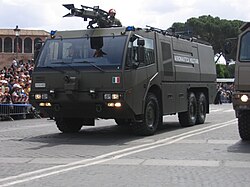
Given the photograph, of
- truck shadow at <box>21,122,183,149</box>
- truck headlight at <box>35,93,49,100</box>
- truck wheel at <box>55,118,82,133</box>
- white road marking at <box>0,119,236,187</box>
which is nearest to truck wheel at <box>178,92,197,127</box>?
truck shadow at <box>21,122,183,149</box>

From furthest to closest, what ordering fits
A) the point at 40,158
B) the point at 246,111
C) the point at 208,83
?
the point at 208,83
the point at 246,111
the point at 40,158

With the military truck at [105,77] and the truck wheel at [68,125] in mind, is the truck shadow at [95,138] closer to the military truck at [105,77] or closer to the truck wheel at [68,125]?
the truck wheel at [68,125]

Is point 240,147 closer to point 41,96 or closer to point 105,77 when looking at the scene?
point 105,77

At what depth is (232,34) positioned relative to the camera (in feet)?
234

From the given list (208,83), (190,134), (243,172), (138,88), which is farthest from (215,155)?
(208,83)

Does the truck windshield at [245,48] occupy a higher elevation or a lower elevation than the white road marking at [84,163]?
higher

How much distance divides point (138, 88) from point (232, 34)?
201ft

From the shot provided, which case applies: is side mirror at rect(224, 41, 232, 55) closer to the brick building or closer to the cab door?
the cab door

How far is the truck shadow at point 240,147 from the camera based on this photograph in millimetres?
10596

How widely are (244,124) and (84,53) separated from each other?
4264 millimetres

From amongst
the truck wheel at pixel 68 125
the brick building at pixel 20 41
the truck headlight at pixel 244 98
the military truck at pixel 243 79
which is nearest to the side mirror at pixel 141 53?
the military truck at pixel 243 79

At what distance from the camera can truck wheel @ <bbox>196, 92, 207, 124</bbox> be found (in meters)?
17.1

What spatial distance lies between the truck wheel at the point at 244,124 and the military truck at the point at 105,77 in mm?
2399

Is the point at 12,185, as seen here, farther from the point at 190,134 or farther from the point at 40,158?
the point at 190,134
